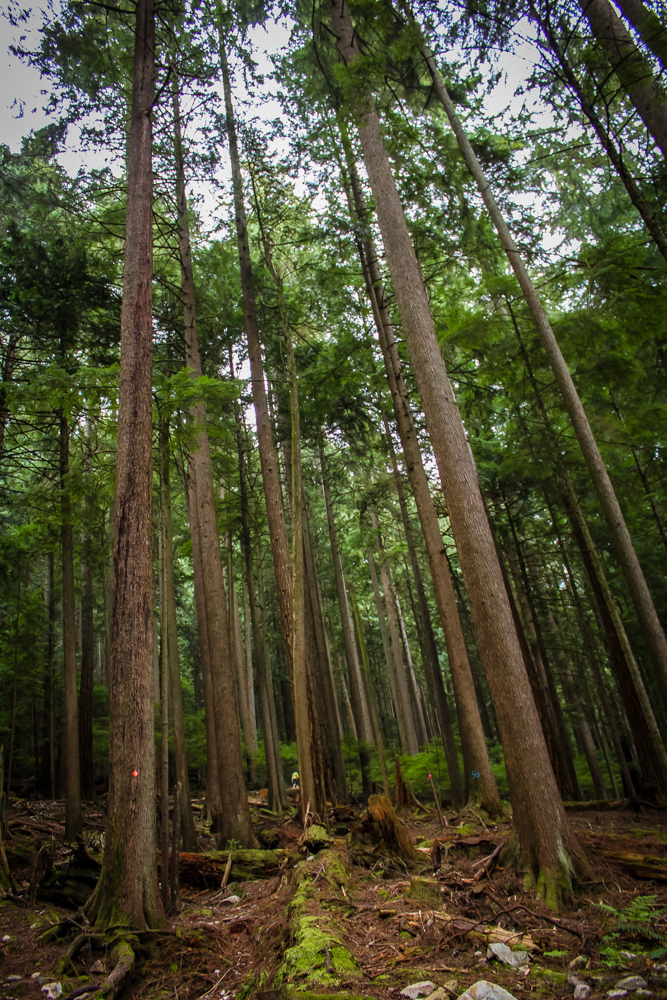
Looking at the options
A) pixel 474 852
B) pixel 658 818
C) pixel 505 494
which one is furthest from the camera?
pixel 505 494

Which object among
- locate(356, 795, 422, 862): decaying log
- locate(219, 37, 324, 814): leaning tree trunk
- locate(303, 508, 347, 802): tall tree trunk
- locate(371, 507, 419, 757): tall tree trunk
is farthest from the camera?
locate(371, 507, 419, 757): tall tree trunk

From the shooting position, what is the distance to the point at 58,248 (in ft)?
34.2

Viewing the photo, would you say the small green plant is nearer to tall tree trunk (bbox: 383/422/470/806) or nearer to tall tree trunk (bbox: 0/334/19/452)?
tall tree trunk (bbox: 383/422/470/806)

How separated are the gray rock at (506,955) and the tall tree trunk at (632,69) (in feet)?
26.8

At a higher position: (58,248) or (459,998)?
(58,248)

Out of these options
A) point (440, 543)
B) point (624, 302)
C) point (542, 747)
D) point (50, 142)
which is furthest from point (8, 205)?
point (542, 747)

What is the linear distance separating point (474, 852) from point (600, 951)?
283 centimetres

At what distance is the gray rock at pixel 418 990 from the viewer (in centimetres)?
289

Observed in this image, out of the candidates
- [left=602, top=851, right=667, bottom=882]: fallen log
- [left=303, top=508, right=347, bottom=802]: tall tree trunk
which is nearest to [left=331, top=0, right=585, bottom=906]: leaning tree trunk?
[left=602, top=851, right=667, bottom=882]: fallen log

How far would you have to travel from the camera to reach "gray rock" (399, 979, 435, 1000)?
2887mm

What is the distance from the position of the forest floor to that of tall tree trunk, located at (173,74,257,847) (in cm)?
201

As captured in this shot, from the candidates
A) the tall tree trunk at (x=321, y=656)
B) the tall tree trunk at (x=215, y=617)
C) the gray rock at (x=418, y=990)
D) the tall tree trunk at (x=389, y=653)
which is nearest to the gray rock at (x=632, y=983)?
the gray rock at (x=418, y=990)

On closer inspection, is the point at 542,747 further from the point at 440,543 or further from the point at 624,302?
the point at 624,302

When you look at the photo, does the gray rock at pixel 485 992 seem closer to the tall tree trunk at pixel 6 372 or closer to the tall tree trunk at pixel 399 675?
the tall tree trunk at pixel 6 372
